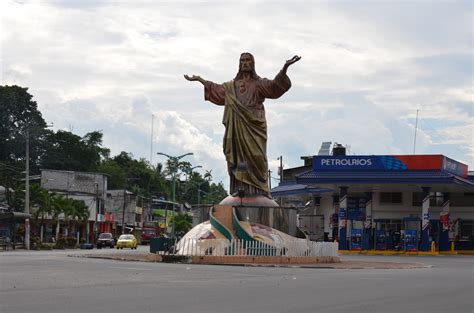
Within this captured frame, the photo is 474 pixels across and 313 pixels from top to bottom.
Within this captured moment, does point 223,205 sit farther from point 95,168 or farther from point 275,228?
point 95,168

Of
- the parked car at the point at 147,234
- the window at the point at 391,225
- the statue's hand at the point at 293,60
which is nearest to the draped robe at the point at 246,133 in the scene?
the statue's hand at the point at 293,60

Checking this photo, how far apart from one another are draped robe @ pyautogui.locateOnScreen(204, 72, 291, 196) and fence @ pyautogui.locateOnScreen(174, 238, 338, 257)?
4.13 metres

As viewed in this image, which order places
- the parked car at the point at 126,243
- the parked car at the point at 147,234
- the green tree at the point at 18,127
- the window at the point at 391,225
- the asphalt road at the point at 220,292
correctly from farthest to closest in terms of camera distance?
the green tree at the point at 18,127, the parked car at the point at 147,234, the parked car at the point at 126,243, the window at the point at 391,225, the asphalt road at the point at 220,292

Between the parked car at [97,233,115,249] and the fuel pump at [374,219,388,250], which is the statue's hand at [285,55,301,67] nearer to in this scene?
the fuel pump at [374,219,388,250]

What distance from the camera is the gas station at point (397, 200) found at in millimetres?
60344

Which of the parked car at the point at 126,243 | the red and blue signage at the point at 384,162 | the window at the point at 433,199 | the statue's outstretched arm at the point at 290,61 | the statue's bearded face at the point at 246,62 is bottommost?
the parked car at the point at 126,243

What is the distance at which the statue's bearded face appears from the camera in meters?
39.1

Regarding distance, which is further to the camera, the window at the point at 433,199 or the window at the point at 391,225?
the window at the point at 391,225

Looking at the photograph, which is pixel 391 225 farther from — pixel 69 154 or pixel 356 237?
pixel 69 154

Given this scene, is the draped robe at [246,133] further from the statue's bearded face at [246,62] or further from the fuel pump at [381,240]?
the fuel pump at [381,240]

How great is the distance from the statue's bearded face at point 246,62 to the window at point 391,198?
31.9 m

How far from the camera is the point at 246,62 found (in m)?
39.1

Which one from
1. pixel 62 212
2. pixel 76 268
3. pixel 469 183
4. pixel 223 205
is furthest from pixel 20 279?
pixel 62 212

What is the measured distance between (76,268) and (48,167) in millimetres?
97487
